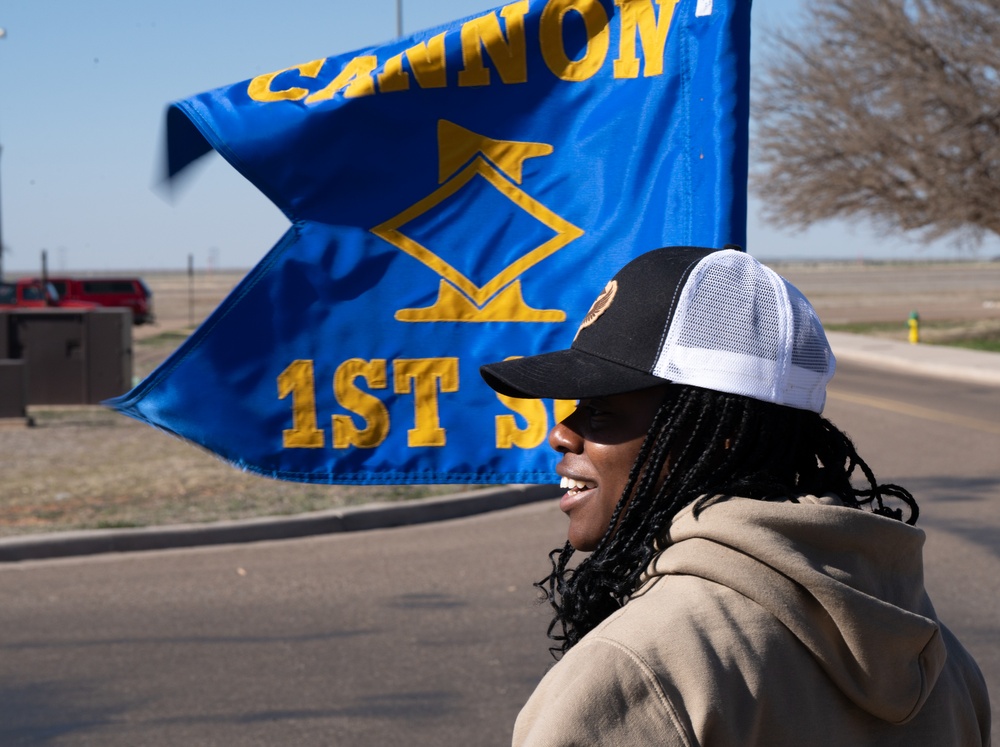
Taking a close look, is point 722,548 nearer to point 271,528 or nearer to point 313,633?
point 313,633

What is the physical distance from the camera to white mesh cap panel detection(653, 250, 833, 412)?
1.41 metres

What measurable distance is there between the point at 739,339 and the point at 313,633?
16.3 ft

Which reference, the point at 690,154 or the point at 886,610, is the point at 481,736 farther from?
the point at 886,610

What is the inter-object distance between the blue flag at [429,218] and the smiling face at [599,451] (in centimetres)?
88

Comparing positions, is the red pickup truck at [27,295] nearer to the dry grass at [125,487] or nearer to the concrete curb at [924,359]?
the dry grass at [125,487]

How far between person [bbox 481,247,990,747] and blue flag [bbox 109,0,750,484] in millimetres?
829

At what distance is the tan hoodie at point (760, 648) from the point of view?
1.18m

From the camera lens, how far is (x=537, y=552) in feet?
25.4

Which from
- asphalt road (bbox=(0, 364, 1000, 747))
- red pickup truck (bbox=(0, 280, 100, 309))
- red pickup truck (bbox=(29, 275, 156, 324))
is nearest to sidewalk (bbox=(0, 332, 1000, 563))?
asphalt road (bbox=(0, 364, 1000, 747))

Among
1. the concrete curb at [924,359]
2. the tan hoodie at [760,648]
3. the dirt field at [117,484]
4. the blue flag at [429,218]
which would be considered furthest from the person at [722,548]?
the concrete curb at [924,359]

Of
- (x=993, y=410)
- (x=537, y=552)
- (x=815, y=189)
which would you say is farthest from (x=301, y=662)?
(x=815, y=189)

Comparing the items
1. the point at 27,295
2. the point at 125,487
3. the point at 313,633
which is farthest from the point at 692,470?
the point at 27,295

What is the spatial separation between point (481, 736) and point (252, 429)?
2.65 metres

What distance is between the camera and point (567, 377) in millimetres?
1507
